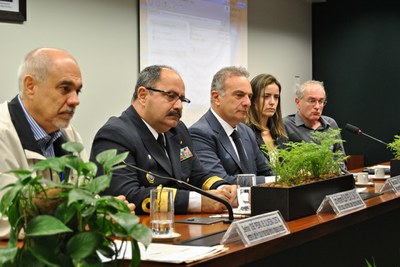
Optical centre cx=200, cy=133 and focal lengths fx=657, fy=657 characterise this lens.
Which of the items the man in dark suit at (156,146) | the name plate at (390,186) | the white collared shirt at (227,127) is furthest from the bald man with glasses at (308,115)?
the man in dark suit at (156,146)

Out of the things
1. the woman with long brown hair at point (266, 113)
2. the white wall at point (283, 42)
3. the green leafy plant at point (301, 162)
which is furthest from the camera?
the white wall at point (283, 42)

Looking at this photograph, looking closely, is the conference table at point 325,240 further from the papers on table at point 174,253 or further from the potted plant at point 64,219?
the potted plant at point 64,219

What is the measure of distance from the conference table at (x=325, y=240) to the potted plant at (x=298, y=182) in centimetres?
6

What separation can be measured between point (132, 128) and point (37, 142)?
65 centimetres

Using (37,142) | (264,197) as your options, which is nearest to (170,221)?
(264,197)

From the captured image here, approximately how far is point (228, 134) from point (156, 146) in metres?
0.87

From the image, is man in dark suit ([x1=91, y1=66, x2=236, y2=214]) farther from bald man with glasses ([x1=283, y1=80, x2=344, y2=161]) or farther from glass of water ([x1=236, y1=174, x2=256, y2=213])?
bald man with glasses ([x1=283, y1=80, x2=344, y2=161])

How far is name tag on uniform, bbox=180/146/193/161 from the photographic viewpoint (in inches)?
130

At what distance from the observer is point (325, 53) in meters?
8.33

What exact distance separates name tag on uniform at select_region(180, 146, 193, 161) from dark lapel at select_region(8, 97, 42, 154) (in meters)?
0.96

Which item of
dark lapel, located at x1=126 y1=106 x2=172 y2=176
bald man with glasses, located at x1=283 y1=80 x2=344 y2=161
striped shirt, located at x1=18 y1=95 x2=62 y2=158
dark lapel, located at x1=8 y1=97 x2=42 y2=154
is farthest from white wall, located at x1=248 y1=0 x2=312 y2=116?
dark lapel, located at x1=8 y1=97 x2=42 y2=154

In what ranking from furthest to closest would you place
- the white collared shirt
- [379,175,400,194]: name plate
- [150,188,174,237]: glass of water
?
the white collared shirt, [379,175,400,194]: name plate, [150,188,174,237]: glass of water

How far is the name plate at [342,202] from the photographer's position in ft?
8.71

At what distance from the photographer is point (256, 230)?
204 centimetres
